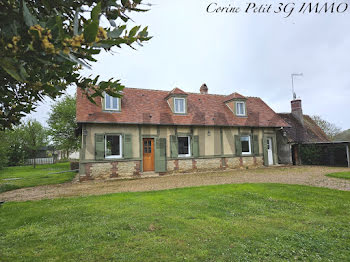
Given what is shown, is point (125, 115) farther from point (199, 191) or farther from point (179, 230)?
point (179, 230)

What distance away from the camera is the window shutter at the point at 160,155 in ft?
39.8

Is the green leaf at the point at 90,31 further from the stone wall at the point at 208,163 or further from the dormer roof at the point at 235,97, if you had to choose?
the dormer roof at the point at 235,97

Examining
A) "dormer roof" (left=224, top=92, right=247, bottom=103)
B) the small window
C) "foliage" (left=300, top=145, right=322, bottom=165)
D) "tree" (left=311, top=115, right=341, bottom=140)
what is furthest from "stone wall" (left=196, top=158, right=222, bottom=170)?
"tree" (left=311, top=115, right=341, bottom=140)

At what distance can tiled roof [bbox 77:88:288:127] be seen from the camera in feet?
37.2

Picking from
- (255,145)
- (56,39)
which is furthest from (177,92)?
(56,39)

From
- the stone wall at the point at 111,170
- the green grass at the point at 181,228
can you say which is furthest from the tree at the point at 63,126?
the green grass at the point at 181,228

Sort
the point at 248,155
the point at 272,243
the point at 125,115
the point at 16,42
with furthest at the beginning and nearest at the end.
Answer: the point at 248,155
the point at 125,115
the point at 272,243
the point at 16,42

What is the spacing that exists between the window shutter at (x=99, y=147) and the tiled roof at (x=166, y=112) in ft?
3.05

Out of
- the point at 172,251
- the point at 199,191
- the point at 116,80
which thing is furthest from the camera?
the point at 199,191

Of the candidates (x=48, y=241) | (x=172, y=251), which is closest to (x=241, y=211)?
(x=172, y=251)

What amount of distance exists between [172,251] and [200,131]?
10585mm

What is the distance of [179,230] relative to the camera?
3916 mm

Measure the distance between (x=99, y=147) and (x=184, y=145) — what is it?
5.38 meters

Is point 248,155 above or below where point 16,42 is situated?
below
